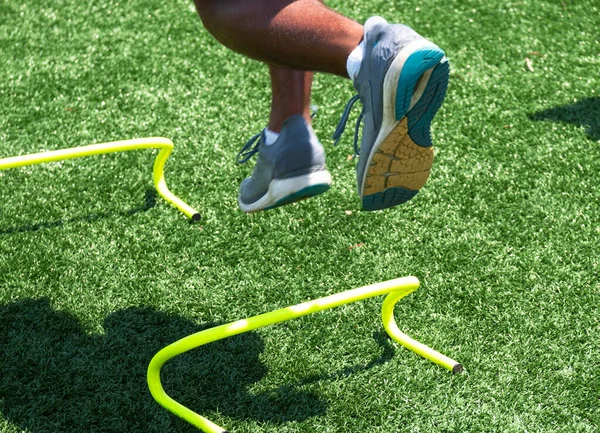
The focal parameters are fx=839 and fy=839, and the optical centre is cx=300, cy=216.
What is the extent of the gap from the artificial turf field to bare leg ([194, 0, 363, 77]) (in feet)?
3.41

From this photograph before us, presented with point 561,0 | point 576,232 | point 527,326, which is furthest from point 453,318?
point 561,0

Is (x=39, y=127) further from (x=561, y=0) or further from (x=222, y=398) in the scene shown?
(x=561, y=0)

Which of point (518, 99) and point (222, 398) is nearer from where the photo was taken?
point (222, 398)

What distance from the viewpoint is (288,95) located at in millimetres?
2438

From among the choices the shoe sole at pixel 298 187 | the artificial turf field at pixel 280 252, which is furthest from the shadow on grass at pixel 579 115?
the shoe sole at pixel 298 187

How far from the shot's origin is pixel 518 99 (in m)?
4.08

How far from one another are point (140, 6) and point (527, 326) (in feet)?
10.0

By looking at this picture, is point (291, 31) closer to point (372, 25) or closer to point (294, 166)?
point (372, 25)

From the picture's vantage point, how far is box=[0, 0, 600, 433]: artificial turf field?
253 cm

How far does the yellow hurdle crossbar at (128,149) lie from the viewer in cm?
298

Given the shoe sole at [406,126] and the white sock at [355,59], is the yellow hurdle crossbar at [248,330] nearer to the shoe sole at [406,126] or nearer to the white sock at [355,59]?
the shoe sole at [406,126]

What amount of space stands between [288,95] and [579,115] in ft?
6.68

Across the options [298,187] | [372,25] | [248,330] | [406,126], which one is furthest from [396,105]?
[248,330]

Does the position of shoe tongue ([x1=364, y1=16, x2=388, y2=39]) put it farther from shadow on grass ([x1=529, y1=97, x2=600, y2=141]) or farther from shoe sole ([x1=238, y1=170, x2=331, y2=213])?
shadow on grass ([x1=529, y1=97, x2=600, y2=141])
